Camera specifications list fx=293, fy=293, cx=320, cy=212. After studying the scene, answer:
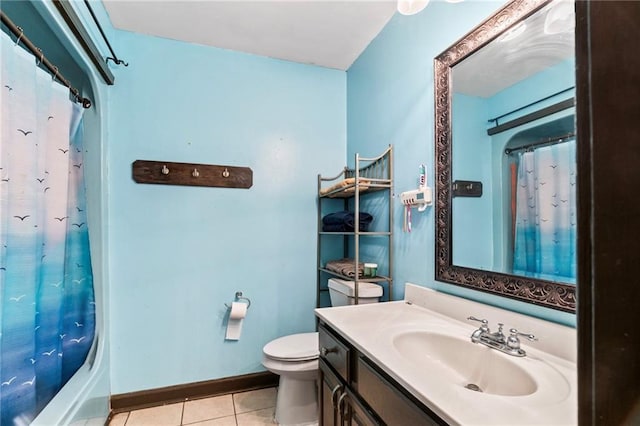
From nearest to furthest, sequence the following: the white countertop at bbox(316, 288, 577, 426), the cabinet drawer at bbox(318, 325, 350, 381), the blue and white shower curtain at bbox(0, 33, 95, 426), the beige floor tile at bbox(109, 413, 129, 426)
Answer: the white countertop at bbox(316, 288, 577, 426), the blue and white shower curtain at bbox(0, 33, 95, 426), the cabinet drawer at bbox(318, 325, 350, 381), the beige floor tile at bbox(109, 413, 129, 426)

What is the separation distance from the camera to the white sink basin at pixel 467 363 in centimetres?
83

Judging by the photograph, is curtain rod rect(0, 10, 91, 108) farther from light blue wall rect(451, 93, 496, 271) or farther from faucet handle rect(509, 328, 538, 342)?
faucet handle rect(509, 328, 538, 342)

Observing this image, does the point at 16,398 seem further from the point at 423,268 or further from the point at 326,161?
the point at 326,161

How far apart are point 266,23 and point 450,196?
5.10ft

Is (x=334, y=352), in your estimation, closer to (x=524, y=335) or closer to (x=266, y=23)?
(x=524, y=335)

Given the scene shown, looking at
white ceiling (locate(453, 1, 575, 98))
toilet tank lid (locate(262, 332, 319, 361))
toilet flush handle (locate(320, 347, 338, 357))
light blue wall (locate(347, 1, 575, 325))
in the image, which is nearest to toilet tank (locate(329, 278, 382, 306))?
light blue wall (locate(347, 1, 575, 325))

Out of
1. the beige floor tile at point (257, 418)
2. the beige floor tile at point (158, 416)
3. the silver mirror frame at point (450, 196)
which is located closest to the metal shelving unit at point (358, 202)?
the silver mirror frame at point (450, 196)

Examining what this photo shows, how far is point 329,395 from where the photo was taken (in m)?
1.23

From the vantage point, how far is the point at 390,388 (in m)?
0.81

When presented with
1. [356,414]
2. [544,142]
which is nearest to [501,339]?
[356,414]

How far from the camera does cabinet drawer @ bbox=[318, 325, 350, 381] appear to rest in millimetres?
1077

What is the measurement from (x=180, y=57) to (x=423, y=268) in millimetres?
2100

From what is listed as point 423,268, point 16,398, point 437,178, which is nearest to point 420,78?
point 437,178

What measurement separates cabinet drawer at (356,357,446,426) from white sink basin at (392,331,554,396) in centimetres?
10
